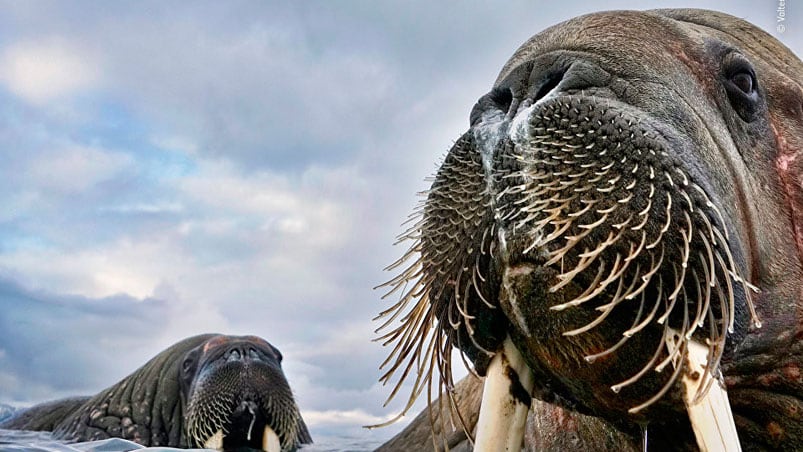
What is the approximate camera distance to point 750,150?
12.6ft

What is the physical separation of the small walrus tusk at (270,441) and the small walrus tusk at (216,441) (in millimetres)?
420

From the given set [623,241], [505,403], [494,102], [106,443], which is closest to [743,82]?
[494,102]

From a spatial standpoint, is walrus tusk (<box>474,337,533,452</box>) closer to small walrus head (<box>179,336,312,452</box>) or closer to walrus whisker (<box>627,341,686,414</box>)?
walrus whisker (<box>627,341,686,414</box>)

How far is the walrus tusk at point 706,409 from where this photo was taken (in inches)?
111

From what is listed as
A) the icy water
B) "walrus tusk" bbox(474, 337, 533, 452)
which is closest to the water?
the icy water

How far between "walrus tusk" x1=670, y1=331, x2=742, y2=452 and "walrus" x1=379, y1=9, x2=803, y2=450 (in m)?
0.01

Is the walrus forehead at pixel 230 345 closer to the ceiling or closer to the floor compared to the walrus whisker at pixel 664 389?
closer to the ceiling

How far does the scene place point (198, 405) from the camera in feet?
28.3

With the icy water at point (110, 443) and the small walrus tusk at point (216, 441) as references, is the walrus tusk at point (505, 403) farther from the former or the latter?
the small walrus tusk at point (216, 441)

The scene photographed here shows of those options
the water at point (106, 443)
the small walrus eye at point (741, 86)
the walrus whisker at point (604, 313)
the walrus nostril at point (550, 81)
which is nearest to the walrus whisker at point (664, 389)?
the walrus whisker at point (604, 313)

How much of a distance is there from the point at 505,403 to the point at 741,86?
189 centimetres

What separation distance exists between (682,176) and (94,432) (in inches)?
355

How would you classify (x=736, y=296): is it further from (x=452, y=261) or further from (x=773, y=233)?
(x=452, y=261)

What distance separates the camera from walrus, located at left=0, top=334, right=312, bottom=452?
8.48 meters
